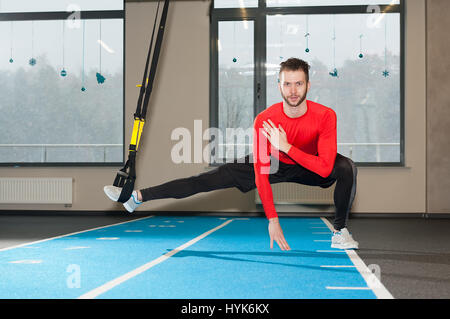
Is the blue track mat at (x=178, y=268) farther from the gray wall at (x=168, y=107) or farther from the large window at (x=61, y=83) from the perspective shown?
the large window at (x=61, y=83)

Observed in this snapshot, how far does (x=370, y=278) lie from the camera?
6.37 ft

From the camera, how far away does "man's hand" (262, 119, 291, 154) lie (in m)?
2.28

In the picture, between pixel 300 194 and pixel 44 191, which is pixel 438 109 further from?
pixel 44 191

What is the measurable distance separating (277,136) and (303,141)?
290 mm

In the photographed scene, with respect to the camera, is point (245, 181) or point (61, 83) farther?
point (61, 83)

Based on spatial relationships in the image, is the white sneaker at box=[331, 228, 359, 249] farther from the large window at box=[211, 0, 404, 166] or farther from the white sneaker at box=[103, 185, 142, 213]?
the large window at box=[211, 0, 404, 166]

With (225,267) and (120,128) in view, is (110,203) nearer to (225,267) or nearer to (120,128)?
(120,128)

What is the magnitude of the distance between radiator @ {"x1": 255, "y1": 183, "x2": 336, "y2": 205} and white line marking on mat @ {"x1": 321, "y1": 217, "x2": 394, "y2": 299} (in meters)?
2.60

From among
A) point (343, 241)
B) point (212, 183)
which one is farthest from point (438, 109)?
point (212, 183)

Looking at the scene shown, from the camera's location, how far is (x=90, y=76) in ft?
18.6

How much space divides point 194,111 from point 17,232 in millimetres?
2412

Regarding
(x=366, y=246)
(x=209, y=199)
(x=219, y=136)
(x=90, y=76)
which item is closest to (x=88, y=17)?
(x=90, y=76)

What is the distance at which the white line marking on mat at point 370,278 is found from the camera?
1.66 metres

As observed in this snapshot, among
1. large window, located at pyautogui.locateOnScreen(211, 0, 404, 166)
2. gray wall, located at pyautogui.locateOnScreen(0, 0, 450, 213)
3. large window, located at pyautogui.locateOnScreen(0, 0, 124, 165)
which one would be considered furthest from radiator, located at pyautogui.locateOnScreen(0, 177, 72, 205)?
large window, located at pyautogui.locateOnScreen(211, 0, 404, 166)
